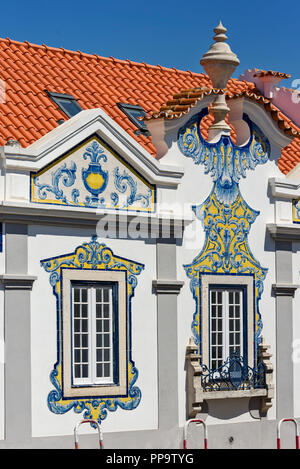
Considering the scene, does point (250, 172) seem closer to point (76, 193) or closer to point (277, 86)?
point (76, 193)

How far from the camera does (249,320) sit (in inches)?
1110

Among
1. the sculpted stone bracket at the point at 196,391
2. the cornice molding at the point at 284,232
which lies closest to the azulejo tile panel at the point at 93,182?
the sculpted stone bracket at the point at 196,391

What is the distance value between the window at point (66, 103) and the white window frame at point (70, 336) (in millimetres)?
4459

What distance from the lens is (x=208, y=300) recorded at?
27.5 metres

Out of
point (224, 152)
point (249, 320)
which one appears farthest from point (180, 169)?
point (249, 320)

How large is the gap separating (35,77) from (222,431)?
925 cm

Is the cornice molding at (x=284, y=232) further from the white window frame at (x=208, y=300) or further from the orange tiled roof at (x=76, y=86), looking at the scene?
the orange tiled roof at (x=76, y=86)

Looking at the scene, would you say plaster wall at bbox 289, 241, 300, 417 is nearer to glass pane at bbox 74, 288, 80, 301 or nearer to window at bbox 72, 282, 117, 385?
window at bbox 72, 282, 117, 385

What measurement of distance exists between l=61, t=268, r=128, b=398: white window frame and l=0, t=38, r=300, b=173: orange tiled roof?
10.3 ft

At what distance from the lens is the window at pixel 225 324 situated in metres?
27.6

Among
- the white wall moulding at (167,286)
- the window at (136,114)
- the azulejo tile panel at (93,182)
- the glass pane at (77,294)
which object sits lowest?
the glass pane at (77,294)

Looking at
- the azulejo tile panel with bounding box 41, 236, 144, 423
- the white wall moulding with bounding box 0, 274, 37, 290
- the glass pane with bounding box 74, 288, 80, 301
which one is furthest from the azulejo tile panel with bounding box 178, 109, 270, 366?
the white wall moulding with bounding box 0, 274, 37, 290

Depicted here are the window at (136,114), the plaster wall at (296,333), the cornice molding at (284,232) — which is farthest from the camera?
the window at (136,114)

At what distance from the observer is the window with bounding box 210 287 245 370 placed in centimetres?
2764
